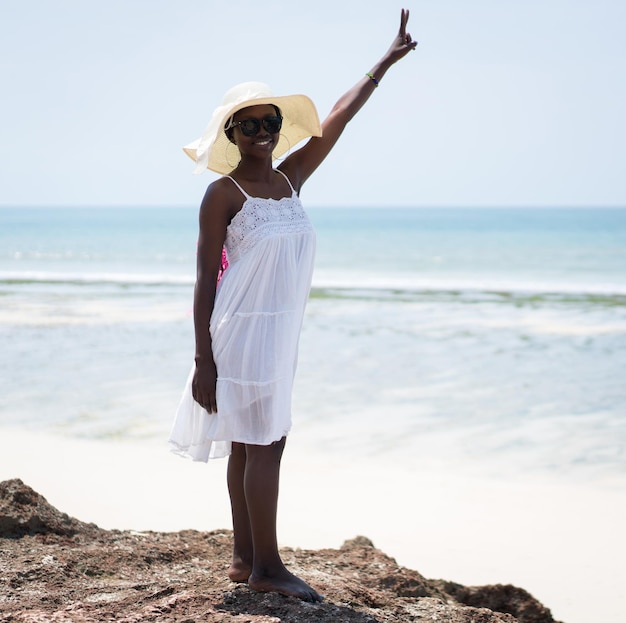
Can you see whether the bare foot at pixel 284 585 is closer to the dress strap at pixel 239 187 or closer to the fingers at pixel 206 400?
the fingers at pixel 206 400

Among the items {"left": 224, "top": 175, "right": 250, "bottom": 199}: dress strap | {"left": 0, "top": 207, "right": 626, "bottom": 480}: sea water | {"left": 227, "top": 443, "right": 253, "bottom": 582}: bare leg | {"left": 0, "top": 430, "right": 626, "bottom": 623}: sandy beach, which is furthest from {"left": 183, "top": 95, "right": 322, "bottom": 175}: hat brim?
{"left": 0, "top": 207, "right": 626, "bottom": 480}: sea water

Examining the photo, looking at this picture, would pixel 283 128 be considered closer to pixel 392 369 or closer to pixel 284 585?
pixel 284 585

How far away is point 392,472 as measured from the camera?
6.24 metres

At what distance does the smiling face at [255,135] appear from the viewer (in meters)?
3.32

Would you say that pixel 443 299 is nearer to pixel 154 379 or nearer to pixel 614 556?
pixel 154 379

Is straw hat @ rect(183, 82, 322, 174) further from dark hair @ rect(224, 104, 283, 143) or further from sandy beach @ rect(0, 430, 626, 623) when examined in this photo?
sandy beach @ rect(0, 430, 626, 623)

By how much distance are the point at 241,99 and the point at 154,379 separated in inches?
249

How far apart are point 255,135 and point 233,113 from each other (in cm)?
11

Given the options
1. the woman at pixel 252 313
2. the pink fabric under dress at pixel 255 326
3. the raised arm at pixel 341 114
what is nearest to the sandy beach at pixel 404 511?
the woman at pixel 252 313

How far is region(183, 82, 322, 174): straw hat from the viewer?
3285 mm

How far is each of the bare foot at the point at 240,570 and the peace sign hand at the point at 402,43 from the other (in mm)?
2112

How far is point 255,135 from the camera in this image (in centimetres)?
332

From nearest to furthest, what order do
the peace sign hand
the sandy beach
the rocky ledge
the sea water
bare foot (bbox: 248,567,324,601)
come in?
1. the rocky ledge
2. bare foot (bbox: 248,567,324,601)
3. the peace sign hand
4. the sandy beach
5. the sea water

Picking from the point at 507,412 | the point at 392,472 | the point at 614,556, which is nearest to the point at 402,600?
the point at 614,556
